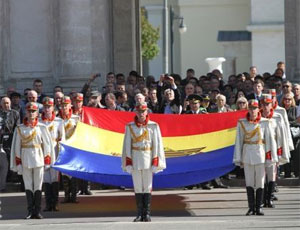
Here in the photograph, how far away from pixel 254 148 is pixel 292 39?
9.19 meters

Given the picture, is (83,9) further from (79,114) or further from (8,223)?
(8,223)

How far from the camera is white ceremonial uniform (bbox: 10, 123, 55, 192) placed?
24.1 meters

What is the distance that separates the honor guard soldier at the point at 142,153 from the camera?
2359cm

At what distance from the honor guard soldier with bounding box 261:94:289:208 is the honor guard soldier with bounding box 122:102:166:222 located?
1.96 m

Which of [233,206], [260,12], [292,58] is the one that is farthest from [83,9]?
[260,12]

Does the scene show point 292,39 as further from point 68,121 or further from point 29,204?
point 29,204

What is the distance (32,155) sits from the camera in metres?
24.1

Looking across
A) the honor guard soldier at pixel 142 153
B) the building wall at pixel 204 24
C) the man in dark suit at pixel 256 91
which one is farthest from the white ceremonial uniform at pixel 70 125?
the building wall at pixel 204 24

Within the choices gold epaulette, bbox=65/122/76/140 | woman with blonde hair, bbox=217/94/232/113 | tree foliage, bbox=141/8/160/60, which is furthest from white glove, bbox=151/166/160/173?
tree foliage, bbox=141/8/160/60

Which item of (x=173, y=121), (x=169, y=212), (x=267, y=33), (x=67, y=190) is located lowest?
(x=169, y=212)

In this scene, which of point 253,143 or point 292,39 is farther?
point 292,39

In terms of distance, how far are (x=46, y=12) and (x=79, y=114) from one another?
6538mm

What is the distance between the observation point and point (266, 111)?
24547 millimetres

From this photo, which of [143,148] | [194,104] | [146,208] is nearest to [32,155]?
[143,148]
